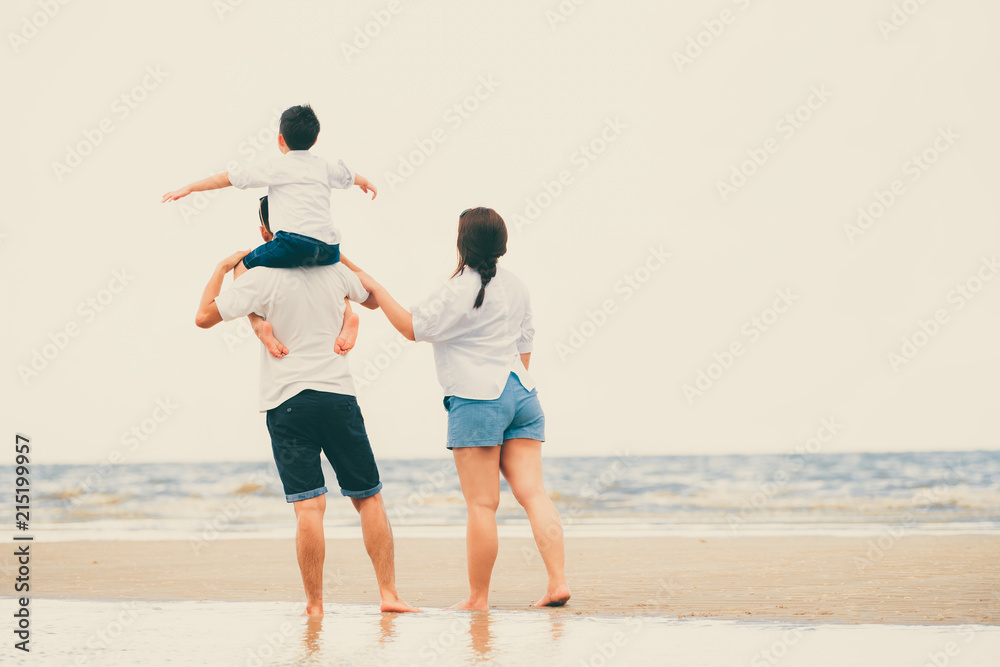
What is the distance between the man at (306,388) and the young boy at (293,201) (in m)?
0.05

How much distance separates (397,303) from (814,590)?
8.03ft

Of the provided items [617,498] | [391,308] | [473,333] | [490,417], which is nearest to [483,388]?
[490,417]

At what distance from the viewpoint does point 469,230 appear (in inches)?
145

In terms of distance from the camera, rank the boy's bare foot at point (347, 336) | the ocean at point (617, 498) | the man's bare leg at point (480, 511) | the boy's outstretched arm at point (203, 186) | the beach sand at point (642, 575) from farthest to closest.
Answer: the ocean at point (617, 498), the beach sand at point (642, 575), the man's bare leg at point (480, 511), the boy's bare foot at point (347, 336), the boy's outstretched arm at point (203, 186)

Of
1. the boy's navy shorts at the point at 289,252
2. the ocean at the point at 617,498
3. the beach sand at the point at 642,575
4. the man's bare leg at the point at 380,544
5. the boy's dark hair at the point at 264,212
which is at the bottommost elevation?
the ocean at the point at 617,498

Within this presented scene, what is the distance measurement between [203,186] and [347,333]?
2.66 ft

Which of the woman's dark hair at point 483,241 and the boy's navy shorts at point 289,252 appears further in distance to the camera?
the woman's dark hair at point 483,241

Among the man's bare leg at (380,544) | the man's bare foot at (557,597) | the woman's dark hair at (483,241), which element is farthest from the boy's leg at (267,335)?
the man's bare foot at (557,597)

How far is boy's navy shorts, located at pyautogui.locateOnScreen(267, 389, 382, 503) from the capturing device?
345 cm

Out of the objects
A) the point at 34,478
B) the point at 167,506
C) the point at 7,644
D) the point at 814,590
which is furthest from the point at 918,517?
the point at 34,478

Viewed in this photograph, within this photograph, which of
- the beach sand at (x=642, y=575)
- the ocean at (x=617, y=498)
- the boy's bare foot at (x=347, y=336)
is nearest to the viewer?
the boy's bare foot at (x=347, y=336)

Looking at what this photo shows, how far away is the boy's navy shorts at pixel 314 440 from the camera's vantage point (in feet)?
11.3

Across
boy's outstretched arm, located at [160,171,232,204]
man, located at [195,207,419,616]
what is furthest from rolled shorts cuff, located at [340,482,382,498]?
boy's outstretched arm, located at [160,171,232,204]

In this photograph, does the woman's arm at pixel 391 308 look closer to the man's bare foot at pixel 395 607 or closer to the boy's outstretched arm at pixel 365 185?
the boy's outstretched arm at pixel 365 185
